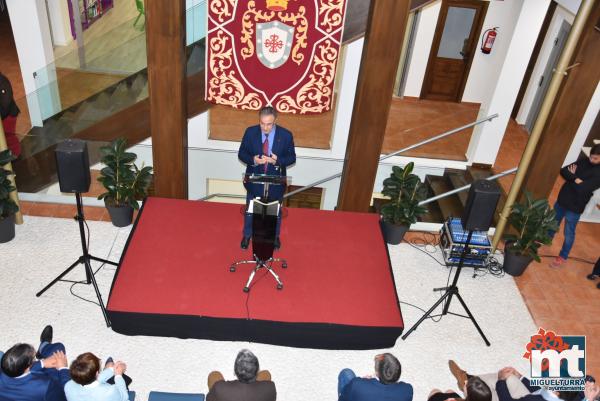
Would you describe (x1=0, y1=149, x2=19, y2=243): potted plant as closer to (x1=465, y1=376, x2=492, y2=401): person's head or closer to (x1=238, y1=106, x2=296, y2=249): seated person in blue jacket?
(x1=238, y1=106, x2=296, y2=249): seated person in blue jacket

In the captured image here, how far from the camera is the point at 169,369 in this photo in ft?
15.5

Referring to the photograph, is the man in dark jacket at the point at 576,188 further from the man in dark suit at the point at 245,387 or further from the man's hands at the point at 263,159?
the man in dark suit at the point at 245,387

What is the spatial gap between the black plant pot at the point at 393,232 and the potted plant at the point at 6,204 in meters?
4.09

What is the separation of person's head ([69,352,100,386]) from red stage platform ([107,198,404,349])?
4.49 ft

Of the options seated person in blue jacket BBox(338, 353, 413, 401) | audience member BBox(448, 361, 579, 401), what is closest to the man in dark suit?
seated person in blue jacket BBox(338, 353, 413, 401)

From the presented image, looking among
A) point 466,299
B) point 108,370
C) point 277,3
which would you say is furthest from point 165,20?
point 466,299

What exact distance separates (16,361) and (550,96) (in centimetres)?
513

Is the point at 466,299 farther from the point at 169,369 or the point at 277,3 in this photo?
the point at 277,3

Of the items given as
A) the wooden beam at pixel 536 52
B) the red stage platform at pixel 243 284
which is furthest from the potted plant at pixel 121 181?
the wooden beam at pixel 536 52

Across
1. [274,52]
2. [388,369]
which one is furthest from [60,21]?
[388,369]

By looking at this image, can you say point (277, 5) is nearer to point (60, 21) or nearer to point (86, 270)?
point (86, 270)

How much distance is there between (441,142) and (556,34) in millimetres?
2848

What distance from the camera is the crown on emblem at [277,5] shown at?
5.15m

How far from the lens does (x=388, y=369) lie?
11.9ft
